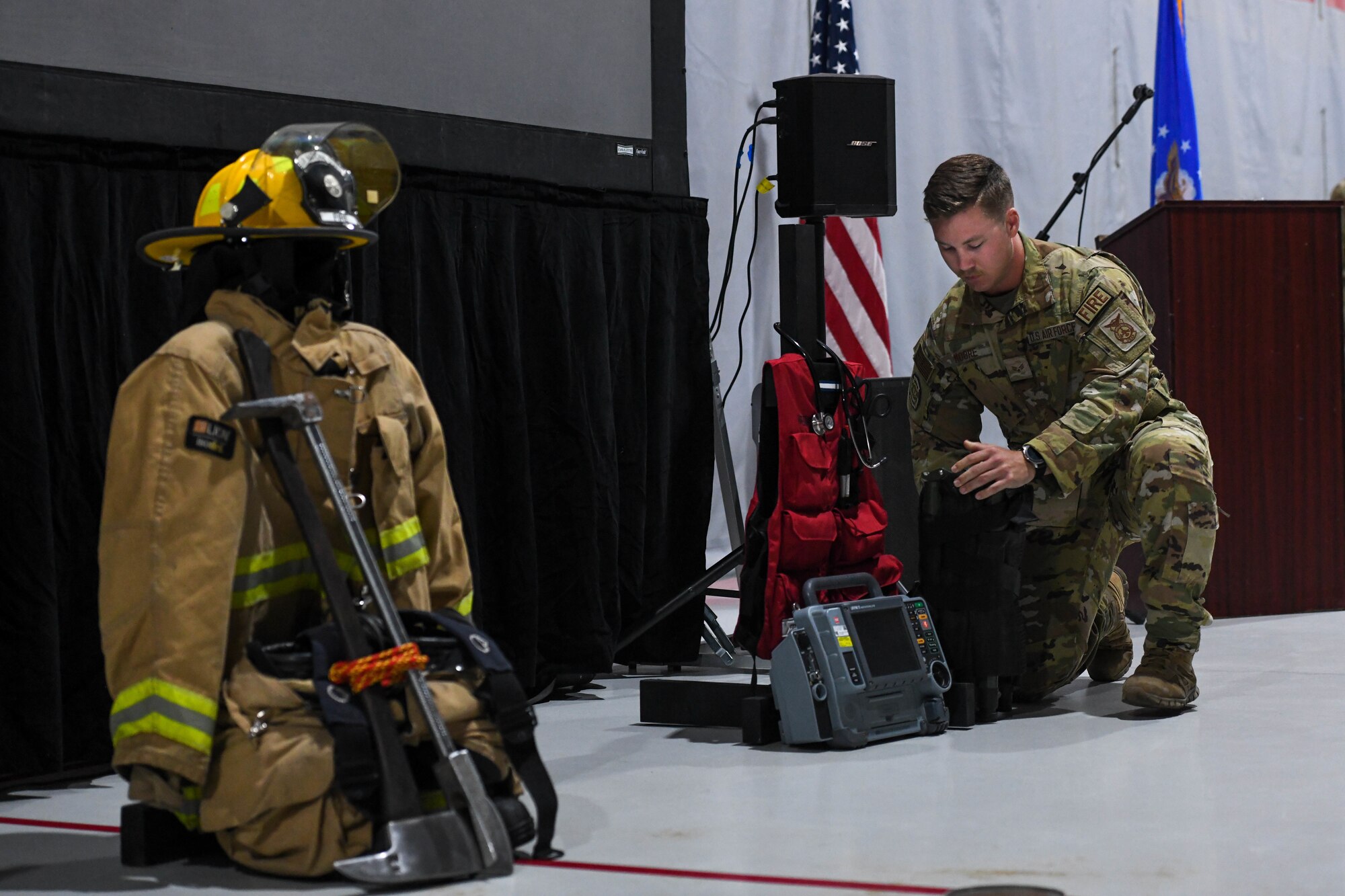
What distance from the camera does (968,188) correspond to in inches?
123

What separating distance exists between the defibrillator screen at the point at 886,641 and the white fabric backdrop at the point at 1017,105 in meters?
2.46

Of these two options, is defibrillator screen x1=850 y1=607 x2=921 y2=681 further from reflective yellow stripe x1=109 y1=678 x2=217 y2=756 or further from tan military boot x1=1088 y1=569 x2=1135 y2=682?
reflective yellow stripe x1=109 y1=678 x2=217 y2=756

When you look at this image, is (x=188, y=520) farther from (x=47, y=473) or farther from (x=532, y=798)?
(x=47, y=473)

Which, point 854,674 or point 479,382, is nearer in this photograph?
point 854,674

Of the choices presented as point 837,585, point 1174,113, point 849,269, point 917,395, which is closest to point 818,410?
point 837,585

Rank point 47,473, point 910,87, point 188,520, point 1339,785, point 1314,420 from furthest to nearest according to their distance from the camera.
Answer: point 910,87 → point 1314,420 → point 47,473 → point 1339,785 → point 188,520

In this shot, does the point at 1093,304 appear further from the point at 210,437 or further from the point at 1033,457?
the point at 210,437

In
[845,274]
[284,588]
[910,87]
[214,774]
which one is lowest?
[214,774]

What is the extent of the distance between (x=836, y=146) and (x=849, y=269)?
2173 mm

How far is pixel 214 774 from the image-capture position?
1.98m

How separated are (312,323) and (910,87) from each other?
435 centimetres

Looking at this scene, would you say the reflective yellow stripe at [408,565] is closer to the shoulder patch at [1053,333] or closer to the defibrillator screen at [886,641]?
the defibrillator screen at [886,641]

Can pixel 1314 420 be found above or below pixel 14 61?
below

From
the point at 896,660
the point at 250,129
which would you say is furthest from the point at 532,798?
the point at 250,129
